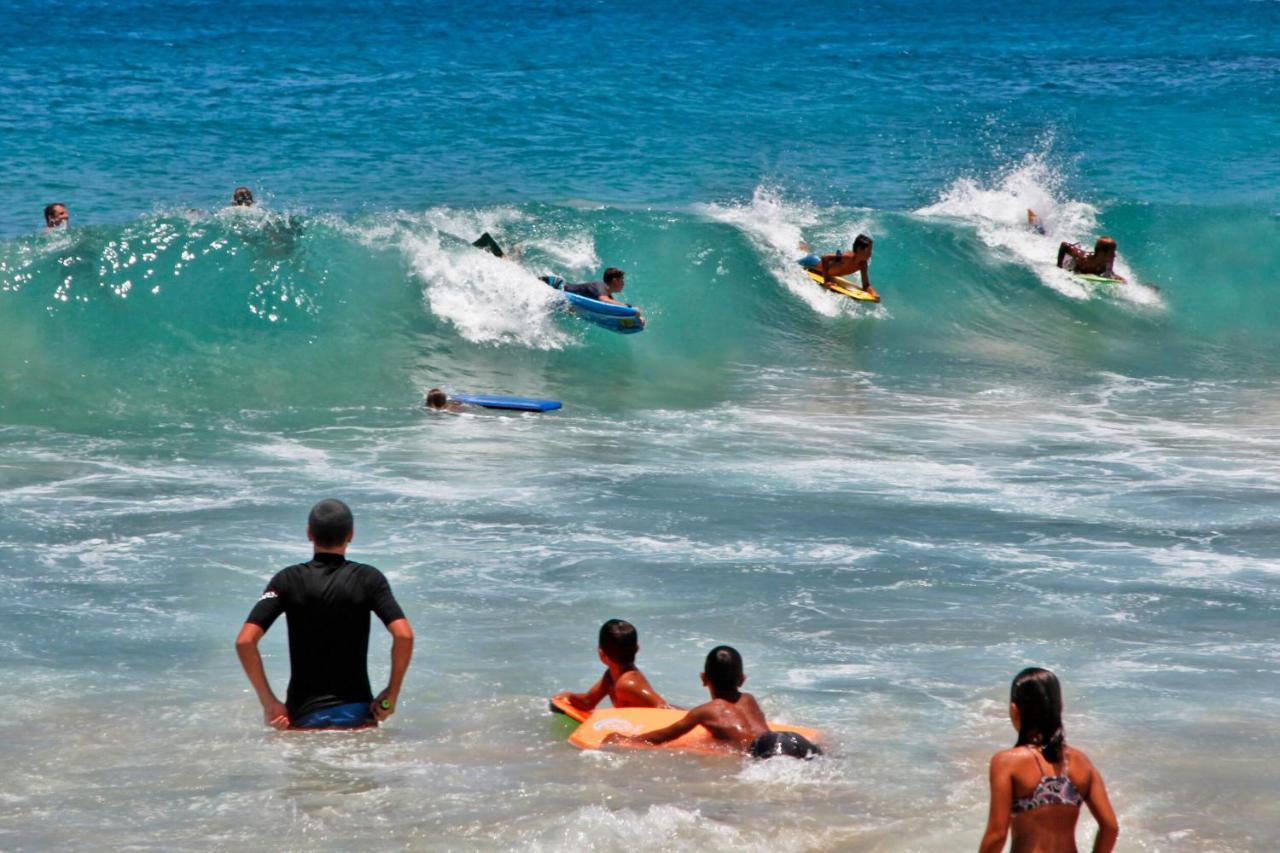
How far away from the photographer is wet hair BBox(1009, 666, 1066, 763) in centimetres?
498

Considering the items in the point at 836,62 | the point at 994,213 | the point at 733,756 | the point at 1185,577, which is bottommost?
the point at 733,756

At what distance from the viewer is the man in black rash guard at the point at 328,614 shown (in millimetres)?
6547

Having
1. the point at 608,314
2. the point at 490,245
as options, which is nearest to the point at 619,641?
the point at 608,314

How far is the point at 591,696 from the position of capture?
25.1 feet

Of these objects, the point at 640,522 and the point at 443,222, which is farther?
the point at 443,222

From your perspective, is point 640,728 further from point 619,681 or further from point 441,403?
point 441,403

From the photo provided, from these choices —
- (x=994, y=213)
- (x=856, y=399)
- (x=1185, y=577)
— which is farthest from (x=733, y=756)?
(x=994, y=213)

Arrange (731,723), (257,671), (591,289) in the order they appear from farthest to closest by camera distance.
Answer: (591,289)
(731,723)
(257,671)

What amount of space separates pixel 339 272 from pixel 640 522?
976 centimetres

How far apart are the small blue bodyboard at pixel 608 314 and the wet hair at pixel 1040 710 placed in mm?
14196

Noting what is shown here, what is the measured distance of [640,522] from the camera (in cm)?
1169

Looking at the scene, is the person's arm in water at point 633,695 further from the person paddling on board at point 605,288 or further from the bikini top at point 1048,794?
the person paddling on board at point 605,288

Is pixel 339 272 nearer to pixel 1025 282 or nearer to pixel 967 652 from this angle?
pixel 1025 282

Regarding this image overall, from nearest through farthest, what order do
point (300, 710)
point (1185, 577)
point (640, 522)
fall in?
1. point (300, 710)
2. point (1185, 577)
3. point (640, 522)
